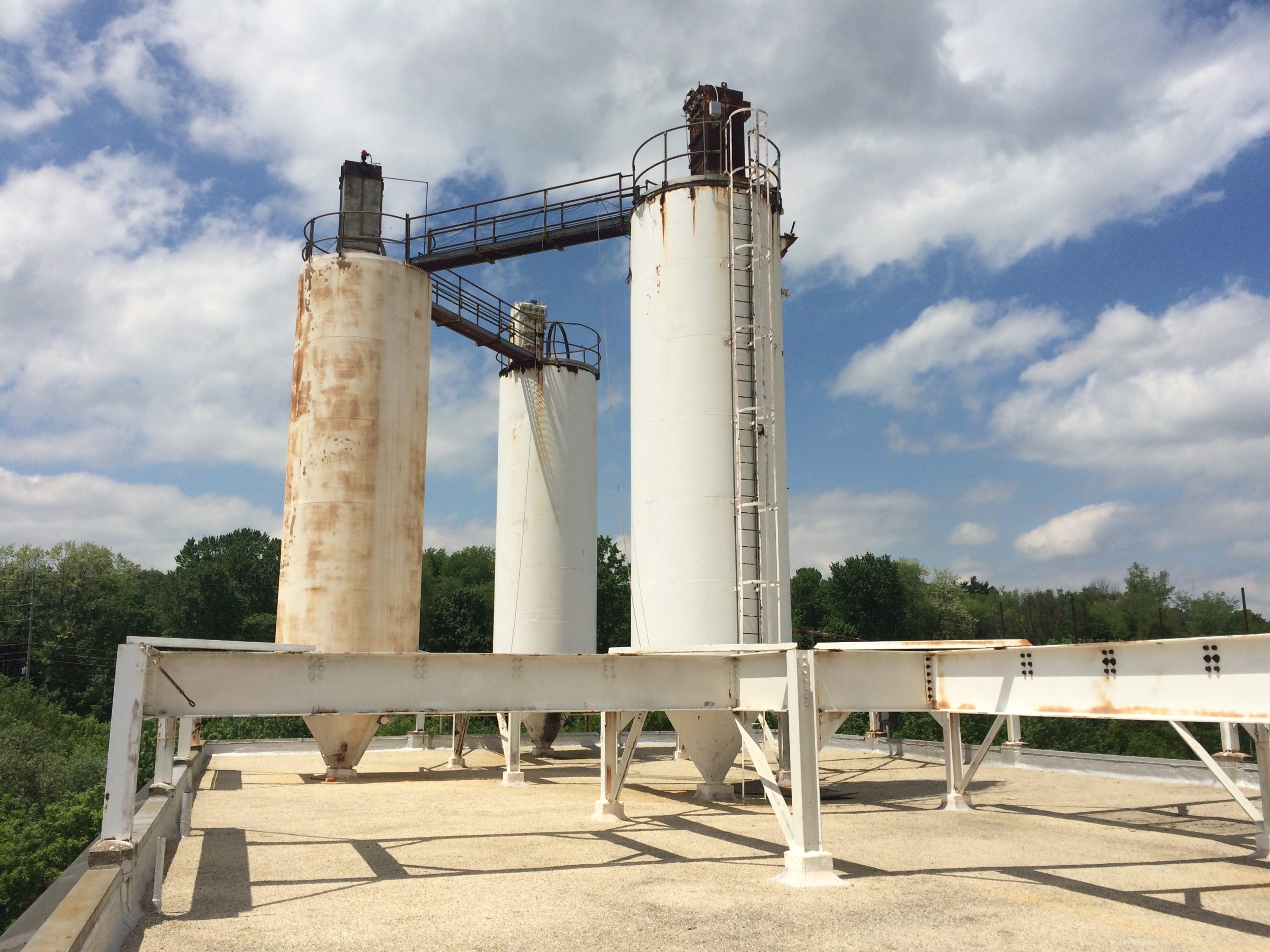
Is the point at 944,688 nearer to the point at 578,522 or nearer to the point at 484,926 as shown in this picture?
the point at 484,926

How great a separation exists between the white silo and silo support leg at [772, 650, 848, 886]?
18.6ft

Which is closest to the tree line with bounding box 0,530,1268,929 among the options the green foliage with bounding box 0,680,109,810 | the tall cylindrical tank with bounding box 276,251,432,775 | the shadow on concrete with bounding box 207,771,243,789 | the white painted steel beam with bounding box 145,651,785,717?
the green foliage with bounding box 0,680,109,810

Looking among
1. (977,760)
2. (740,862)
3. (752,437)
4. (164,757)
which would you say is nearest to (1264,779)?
(977,760)

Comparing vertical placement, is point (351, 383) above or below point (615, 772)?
above

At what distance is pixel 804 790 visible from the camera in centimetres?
1045

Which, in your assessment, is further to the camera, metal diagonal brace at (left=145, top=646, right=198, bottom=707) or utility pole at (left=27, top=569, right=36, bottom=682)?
utility pole at (left=27, top=569, right=36, bottom=682)

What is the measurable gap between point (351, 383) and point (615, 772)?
10530mm

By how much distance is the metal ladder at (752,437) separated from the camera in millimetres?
16516

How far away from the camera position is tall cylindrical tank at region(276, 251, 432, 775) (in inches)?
800

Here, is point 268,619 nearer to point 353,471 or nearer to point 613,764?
point 353,471

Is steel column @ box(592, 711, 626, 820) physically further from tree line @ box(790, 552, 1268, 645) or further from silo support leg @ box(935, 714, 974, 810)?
tree line @ box(790, 552, 1268, 645)

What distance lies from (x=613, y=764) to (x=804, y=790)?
547cm

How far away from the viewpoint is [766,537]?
16781mm

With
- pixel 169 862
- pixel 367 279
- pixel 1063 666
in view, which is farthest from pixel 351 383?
pixel 1063 666
